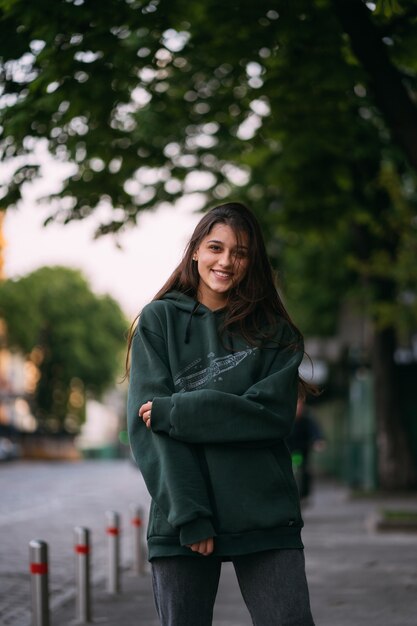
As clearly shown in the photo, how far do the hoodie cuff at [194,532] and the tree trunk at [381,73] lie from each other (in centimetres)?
709

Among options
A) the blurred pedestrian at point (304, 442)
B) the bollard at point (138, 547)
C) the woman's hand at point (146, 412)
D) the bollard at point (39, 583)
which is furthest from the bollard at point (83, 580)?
the blurred pedestrian at point (304, 442)

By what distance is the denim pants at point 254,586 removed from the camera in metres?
3.50

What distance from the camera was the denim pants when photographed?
350cm

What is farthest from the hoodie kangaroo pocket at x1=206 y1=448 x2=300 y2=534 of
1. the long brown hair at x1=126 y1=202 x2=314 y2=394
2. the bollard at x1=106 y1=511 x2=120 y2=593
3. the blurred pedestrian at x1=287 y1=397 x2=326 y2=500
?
the blurred pedestrian at x1=287 y1=397 x2=326 y2=500

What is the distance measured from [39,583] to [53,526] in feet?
33.3

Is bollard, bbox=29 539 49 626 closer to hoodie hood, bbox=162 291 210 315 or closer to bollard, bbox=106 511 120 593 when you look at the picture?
bollard, bbox=106 511 120 593


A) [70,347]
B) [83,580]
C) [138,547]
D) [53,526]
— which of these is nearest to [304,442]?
[53,526]

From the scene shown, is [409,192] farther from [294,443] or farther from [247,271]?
[247,271]

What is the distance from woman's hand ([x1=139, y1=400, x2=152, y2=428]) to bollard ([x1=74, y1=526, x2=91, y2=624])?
15.8 feet

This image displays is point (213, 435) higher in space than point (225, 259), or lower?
lower

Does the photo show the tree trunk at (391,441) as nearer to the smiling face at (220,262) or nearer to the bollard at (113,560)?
the bollard at (113,560)

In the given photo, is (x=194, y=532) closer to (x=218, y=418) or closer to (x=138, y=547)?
(x=218, y=418)

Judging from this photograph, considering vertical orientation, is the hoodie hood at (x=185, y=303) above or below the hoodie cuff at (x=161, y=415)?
above

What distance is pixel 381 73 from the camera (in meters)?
10.2
